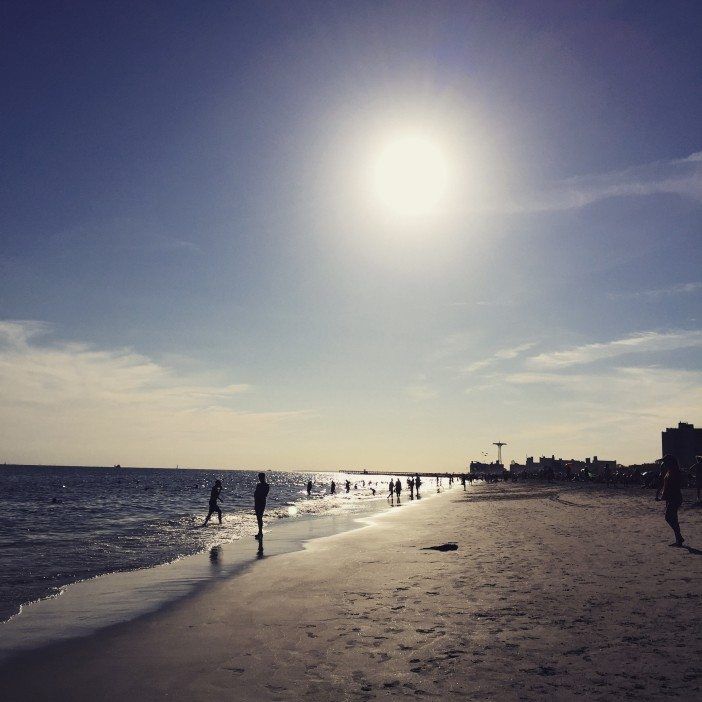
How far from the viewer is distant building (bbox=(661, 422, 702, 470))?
71.5 m

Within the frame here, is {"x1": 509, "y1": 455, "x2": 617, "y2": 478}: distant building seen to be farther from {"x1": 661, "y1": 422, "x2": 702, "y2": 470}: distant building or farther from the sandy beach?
the sandy beach

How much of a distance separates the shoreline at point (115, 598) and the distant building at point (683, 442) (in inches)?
2821

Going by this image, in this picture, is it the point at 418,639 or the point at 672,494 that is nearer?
the point at 418,639

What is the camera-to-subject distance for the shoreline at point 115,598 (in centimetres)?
850

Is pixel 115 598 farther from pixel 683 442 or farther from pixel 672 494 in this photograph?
pixel 683 442

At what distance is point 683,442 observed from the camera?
241 ft

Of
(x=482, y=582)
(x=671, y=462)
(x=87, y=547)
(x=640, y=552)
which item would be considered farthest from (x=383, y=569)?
(x=87, y=547)

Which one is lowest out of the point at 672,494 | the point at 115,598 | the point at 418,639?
the point at 115,598

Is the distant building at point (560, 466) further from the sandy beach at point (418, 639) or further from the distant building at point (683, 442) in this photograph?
the sandy beach at point (418, 639)

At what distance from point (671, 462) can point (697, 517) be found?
23.1 ft

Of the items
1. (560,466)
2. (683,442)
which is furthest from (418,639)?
(560,466)

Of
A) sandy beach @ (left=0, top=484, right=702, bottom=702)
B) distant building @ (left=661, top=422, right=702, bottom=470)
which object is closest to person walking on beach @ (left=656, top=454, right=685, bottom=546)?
sandy beach @ (left=0, top=484, right=702, bottom=702)

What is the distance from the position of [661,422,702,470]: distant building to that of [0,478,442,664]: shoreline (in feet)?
235

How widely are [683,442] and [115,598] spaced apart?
267ft
